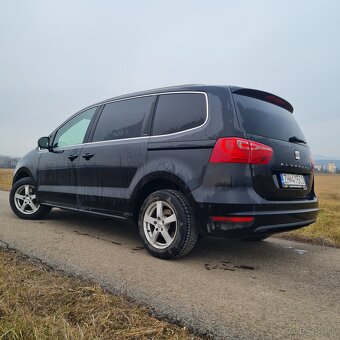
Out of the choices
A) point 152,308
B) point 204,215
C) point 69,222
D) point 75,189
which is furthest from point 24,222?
point 152,308

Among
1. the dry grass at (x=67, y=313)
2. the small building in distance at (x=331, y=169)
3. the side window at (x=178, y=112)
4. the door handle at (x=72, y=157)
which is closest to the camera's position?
the dry grass at (x=67, y=313)

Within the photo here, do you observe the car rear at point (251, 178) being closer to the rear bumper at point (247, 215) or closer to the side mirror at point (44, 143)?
the rear bumper at point (247, 215)

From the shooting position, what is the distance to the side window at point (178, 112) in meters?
3.56

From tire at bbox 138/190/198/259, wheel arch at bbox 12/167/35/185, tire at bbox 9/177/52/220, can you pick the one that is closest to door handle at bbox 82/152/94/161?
tire at bbox 138/190/198/259

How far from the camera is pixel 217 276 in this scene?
3.12 meters

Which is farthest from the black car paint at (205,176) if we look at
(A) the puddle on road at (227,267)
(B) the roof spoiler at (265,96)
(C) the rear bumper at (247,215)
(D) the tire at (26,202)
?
(D) the tire at (26,202)

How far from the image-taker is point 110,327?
1.96 m

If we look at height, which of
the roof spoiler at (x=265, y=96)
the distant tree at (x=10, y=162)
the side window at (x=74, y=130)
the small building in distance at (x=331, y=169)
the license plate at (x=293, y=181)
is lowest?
the small building in distance at (x=331, y=169)

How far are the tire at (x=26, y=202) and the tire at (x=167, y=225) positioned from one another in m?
2.51

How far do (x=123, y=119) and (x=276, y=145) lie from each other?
1.89 metres

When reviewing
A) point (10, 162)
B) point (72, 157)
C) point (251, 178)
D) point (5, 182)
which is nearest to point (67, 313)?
point (251, 178)

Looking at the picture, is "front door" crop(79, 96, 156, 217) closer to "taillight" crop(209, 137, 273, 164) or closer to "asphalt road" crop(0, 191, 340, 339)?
"asphalt road" crop(0, 191, 340, 339)

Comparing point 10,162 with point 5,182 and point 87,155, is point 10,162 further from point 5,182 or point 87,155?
point 87,155

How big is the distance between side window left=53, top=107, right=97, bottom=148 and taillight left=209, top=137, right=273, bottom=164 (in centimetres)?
231
